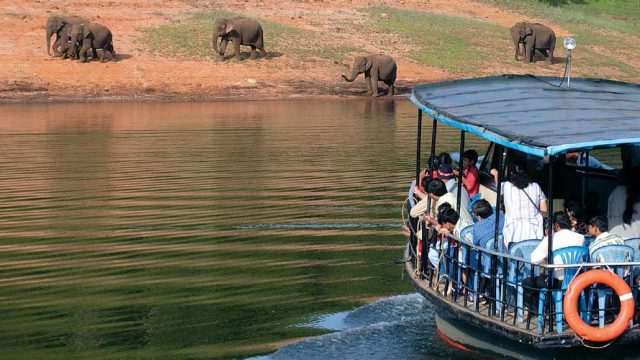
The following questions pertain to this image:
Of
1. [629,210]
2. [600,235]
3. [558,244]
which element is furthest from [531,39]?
[558,244]

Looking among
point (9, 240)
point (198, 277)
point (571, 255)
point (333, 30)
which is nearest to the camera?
point (571, 255)

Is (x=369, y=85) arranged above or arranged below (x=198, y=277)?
below

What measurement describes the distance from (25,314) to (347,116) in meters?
25.7

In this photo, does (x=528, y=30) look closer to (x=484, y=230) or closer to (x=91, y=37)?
(x=91, y=37)

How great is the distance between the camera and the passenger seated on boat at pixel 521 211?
1289cm

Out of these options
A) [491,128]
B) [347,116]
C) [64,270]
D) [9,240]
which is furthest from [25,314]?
[347,116]

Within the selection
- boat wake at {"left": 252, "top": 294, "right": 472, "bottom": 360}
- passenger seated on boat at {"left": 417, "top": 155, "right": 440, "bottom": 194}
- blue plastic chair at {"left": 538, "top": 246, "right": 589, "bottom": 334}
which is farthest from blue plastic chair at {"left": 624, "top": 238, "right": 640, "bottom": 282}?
passenger seated on boat at {"left": 417, "top": 155, "right": 440, "bottom": 194}

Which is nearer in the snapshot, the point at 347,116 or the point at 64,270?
the point at 64,270

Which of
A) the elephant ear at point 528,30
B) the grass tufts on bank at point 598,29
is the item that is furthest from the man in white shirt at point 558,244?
the elephant ear at point 528,30

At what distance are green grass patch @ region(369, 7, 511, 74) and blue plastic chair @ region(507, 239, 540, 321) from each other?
128 feet

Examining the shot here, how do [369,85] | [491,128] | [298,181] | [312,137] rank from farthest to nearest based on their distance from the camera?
1. [369,85]
2. [312,137]
3. [298,181]
4. [491,128]

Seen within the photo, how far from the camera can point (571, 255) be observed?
39.3 ft

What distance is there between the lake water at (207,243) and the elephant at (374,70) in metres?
10.7

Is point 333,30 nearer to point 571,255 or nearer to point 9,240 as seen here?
point 9,240
